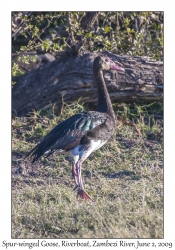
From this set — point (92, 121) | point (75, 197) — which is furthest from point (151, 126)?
point (75, 197)

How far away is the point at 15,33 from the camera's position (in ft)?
32.8

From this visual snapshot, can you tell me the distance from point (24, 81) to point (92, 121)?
2.78 meters

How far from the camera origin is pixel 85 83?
353 inches

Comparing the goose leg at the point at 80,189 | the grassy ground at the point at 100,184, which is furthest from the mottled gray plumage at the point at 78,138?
the grassy ground at the point at 100,184

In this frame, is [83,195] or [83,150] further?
[83,150]

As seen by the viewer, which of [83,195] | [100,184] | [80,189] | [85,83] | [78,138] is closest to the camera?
[83,195]

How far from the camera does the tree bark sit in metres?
9.03

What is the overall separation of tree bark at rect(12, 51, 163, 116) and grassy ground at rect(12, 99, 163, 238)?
19 cm

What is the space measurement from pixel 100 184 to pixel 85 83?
2.28m

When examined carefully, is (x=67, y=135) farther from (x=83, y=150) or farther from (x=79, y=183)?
(x=79, y=183)

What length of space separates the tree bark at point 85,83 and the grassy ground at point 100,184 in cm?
19

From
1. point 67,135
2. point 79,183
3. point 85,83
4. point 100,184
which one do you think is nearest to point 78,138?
point 67,135

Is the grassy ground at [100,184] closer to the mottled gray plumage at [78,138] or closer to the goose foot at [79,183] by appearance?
the goose foot at [79,183]

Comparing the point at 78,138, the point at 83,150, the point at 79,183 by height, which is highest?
the point at 78,138
